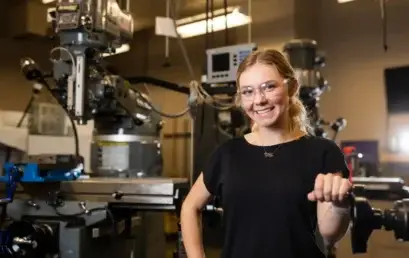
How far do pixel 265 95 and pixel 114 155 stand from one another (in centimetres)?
144

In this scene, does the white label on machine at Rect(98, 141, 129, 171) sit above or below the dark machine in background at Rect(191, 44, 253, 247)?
below

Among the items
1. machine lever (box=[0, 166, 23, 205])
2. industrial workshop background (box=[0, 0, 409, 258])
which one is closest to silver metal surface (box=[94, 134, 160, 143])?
machine lever (box=[0, 166, 23, 205])

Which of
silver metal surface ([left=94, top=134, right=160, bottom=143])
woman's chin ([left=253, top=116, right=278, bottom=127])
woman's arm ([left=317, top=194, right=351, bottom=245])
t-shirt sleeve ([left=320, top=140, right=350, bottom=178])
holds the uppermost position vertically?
woman's chin ([left=253, top=116, right=278, bottom=127])

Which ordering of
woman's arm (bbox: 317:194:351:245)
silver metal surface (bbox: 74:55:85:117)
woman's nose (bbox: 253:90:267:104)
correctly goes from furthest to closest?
1. silver metal surface (bbox: 74:55:85:117)
2. woman's nose (bbox: 253:90:267:104)
3. woman's arm (bbox: 317:194:351:245)

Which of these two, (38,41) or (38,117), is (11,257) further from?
(38,41)

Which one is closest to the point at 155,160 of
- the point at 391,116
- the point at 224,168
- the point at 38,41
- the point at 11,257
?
the point at 11,257

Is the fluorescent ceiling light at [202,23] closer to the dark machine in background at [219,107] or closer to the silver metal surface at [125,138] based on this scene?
the dark machine in background at [219,107]

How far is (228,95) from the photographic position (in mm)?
3008

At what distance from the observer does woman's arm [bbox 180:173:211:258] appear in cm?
142

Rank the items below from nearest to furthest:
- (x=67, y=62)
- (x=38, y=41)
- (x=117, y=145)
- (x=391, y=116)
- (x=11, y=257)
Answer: (x=11, y=257)
(x=67, y=62)
(x=117, y=145)
(x=391, y=116)
(x=38, y=41)

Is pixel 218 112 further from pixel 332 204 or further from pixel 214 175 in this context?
pixel 332 204

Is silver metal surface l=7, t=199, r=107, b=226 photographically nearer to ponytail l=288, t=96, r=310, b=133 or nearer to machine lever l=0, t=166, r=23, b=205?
machine lever l=0, t=166, r=23, b=205

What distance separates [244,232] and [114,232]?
0.96 m

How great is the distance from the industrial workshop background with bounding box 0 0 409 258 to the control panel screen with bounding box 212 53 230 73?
911 mm
